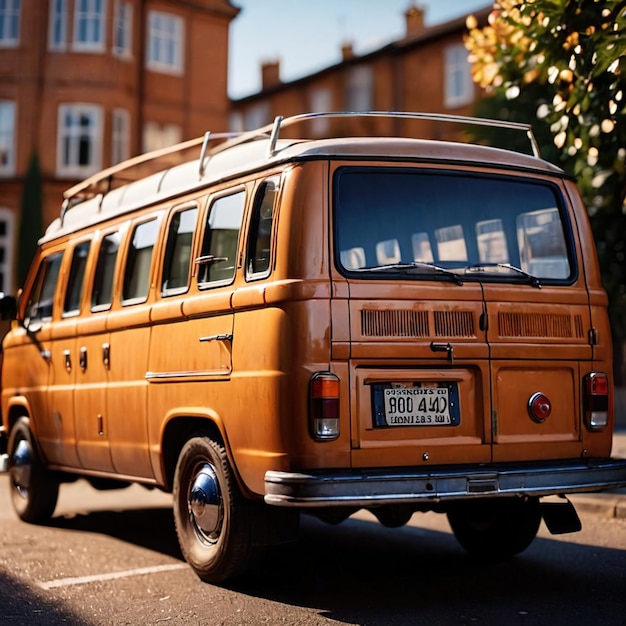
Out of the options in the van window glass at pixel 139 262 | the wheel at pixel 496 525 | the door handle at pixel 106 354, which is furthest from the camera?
the door handle at pixel 106 354

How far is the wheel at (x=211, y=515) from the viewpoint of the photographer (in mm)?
6184

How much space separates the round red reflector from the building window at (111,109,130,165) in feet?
82.6

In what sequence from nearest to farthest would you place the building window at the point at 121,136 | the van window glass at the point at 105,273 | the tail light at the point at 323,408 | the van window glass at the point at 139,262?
the tail light at the point at 323,408, the van window glass at the point at 139,262, the van window glass at the point at 105,273, the building window at the point at 121,136

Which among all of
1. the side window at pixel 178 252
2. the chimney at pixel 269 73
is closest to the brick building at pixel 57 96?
the chimney at pixel 269 73

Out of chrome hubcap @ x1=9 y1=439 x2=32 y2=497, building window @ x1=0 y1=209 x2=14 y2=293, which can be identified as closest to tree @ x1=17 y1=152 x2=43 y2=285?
building window @ x1=0 y1=209 x2=14 y2=293

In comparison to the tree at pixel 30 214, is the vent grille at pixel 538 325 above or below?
below

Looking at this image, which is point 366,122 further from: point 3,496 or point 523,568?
point 523,568

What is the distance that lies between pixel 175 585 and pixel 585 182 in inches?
239

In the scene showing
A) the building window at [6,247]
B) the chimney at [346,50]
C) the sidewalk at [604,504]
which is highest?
the chimney at [346,50]

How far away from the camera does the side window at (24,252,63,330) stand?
9195 mm

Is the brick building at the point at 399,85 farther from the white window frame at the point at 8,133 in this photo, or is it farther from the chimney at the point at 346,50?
the white window frame at the point at 8,133

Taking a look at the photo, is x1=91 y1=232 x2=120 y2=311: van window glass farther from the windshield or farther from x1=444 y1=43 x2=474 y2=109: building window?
x1=444 y1=43 x2=474 y2=109: building window

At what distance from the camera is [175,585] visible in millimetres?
6668

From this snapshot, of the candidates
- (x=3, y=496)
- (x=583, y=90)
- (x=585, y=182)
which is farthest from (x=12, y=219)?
→ (x=583, y=90)
